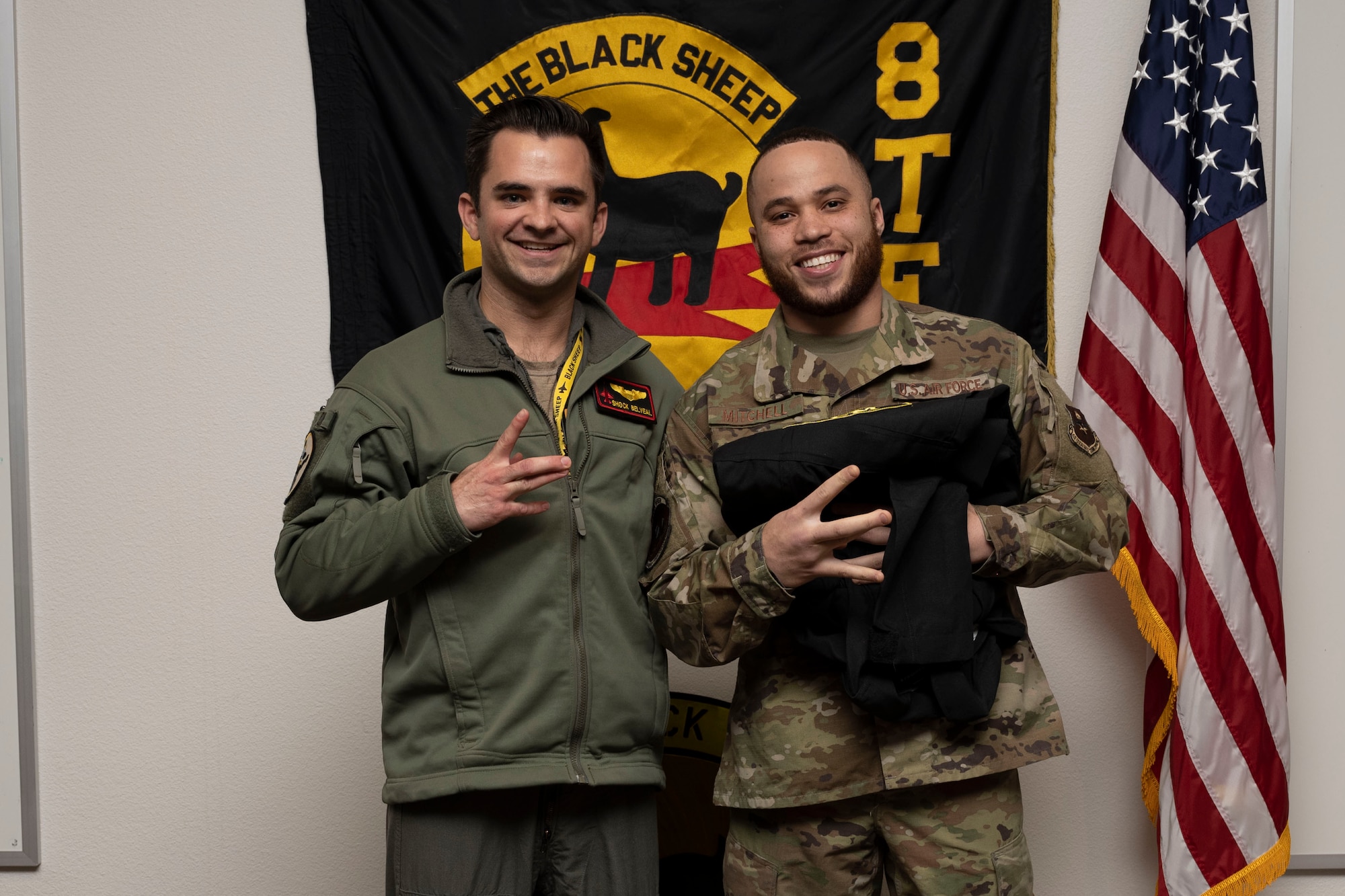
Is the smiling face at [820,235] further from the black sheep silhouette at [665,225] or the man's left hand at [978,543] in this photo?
the black sheep silhouette at [665,225]

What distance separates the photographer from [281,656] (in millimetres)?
2213

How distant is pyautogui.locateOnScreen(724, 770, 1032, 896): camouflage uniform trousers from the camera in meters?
1.35

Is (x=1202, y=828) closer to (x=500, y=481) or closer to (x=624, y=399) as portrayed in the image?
(x=624, y=399)

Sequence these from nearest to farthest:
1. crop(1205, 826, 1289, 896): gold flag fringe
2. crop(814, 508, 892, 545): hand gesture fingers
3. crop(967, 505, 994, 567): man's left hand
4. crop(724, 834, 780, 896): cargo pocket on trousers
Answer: crop(814, 508, 892, 545): hand gesture fingers, crop(967, 505, 994, 567): man's left hand, crop(724, 834, 780, 896): cargo pocket on trousers, crop(1205, 826, 1289, 896): gold flag fringe

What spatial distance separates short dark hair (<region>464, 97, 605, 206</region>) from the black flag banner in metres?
0.67

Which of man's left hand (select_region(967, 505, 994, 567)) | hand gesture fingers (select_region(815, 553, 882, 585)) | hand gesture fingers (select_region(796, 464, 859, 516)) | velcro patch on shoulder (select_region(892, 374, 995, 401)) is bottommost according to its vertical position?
hand gesture fingers (select_region(815, 553, 882, 585))

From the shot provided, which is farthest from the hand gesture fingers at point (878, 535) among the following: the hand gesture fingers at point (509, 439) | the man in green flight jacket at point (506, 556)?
the hand gesture fingers at point (509, 439)

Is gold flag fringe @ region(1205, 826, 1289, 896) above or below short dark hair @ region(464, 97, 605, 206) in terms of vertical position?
below

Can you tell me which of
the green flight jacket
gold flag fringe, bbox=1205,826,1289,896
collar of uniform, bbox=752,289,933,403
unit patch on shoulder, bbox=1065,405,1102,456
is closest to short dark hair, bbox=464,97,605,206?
the green flight jacket

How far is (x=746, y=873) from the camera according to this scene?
142cm

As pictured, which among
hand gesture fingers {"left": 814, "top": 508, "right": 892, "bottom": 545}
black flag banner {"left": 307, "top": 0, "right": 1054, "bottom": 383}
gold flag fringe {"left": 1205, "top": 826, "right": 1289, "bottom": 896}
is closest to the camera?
hand gesture fingers {"left": 814, "top": 508, "right": 892, "bottom": 545}

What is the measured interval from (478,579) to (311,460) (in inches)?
10.6

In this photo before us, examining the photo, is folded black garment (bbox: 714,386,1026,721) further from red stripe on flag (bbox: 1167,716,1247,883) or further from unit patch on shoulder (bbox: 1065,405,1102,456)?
red stripe on flag (bbox: 1167,716,1247,883)

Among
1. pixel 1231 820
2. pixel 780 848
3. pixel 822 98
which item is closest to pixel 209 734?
pixel 780 848
